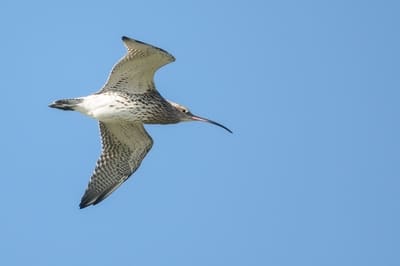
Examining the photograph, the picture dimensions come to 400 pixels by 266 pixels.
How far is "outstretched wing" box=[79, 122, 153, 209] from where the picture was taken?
16016 mm

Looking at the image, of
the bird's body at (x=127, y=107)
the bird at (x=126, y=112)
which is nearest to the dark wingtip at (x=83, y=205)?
the bird at (x=126, y=112)

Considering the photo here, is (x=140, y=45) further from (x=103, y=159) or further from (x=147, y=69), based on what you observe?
(x=103, y=159)

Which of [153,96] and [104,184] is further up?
[153,96]

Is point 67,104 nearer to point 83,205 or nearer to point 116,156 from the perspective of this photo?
point 116,156

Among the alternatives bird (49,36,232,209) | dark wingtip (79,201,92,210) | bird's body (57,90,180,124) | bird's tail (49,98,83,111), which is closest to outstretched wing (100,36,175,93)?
bird (49,36,232,209)

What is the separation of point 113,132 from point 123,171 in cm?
70

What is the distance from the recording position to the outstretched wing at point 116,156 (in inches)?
631

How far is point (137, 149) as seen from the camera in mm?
16312

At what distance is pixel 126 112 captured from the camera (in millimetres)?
15195

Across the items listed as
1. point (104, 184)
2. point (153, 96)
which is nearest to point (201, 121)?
point (153, 96)

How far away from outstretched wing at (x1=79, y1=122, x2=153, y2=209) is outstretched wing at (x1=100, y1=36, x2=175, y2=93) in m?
0.92

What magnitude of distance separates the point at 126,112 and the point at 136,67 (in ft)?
2.71

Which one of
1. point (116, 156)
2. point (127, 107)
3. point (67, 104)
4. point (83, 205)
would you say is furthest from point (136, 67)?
point (83, 205)

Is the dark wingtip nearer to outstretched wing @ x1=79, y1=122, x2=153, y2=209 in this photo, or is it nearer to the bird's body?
outstretched wing @ x1=79, y1=122, x2=153, y2=209
